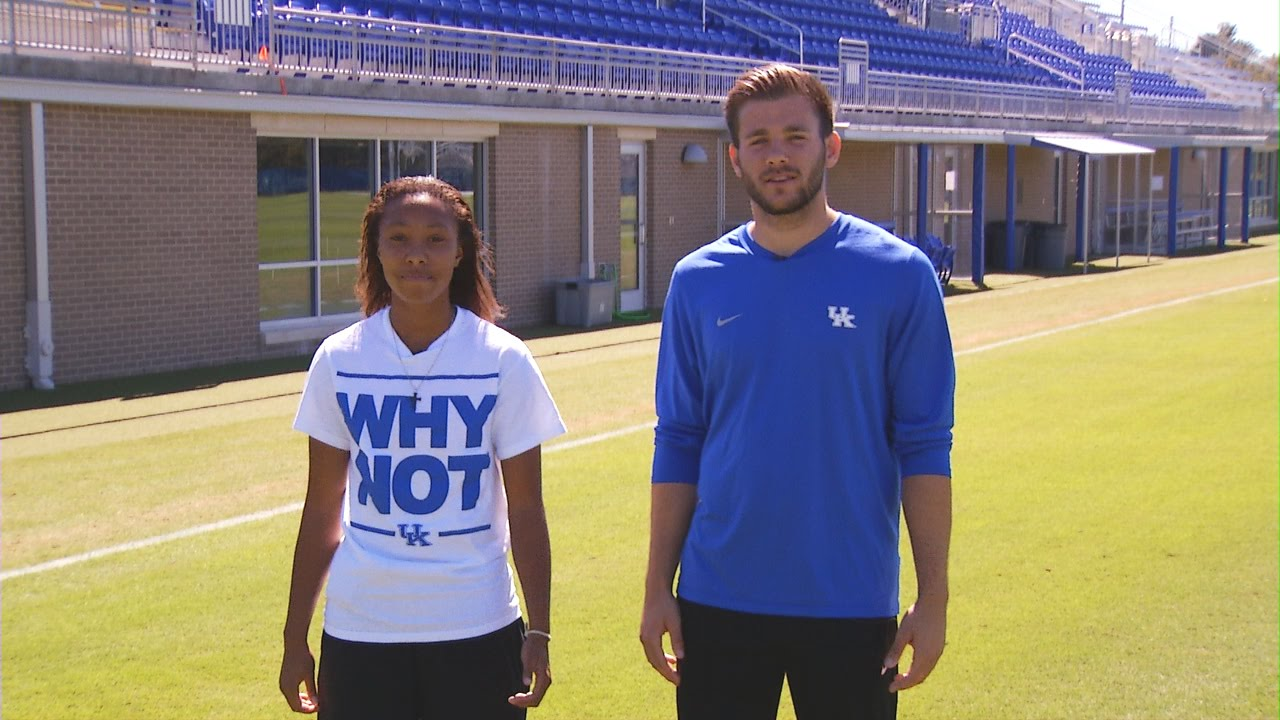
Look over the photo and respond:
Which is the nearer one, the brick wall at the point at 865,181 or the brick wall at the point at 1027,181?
the brick wall at the point at 865,181

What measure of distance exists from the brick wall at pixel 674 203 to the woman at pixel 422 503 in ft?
64.5

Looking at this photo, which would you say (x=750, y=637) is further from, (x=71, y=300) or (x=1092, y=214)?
(x=1092, y=214)

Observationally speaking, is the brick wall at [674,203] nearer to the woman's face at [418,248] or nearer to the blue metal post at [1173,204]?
the blue metal post at [1173,204]

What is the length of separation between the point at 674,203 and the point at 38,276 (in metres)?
11.8

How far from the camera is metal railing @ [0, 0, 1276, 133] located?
14.2m

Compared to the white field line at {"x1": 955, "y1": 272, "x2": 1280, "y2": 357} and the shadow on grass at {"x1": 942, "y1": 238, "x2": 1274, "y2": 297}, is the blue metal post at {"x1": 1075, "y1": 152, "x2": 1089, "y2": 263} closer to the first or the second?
the shadow on grass at {"x1": 942, "y1": 238, "x2": 1274, "y2": 297}

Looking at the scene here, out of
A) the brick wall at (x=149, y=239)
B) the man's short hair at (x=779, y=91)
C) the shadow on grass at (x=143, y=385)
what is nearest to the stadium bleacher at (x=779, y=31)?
the brick wall at (x=149, y=239)

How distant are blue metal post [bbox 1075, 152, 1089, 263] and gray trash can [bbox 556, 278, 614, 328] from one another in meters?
15.2

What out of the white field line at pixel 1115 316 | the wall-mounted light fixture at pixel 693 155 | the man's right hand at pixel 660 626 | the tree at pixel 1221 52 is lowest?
the white field line at pixel 1115 316

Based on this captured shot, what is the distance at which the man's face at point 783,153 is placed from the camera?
10.4ft

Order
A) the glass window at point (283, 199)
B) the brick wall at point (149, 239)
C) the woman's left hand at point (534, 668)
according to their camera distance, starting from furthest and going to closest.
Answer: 1. the glass window at point (283, 199)
2. the brick wall at point (149, 239)
3. the woman's left hand at point (534, 668)

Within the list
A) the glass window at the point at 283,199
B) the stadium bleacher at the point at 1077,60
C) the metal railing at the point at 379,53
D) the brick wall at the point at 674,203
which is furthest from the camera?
the stadium bleacher at the point at 1077,60

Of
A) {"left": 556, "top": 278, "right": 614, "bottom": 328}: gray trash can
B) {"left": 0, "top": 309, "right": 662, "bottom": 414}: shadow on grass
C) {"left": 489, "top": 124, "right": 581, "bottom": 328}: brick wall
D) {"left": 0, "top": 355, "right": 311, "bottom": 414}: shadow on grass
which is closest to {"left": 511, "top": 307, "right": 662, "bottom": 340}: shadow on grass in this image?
{"left": 556, "top": 278, "right": 614, "bottom": 328}: gray trash can

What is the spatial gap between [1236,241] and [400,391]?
45.3m
